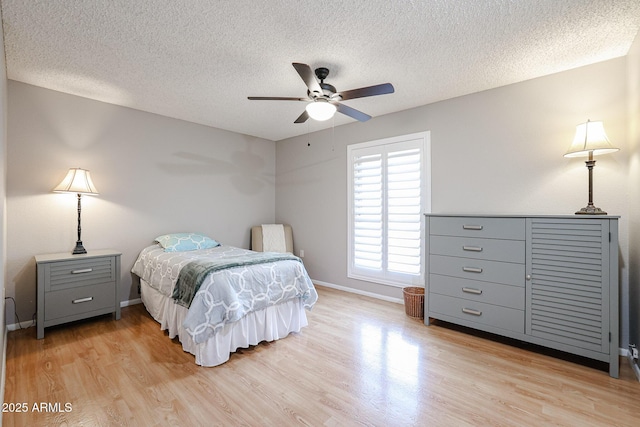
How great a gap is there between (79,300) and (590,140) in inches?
187

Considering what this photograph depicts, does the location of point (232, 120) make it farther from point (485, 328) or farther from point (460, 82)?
point (485, 328)

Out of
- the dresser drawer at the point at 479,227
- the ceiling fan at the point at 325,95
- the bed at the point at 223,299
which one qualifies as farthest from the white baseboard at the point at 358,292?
the ceiling fan at the point at 325,95

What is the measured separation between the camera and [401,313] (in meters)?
3.41

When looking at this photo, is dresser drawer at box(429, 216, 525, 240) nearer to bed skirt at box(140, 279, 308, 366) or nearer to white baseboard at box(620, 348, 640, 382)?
white baseboard at box(620, 348, 640, 382)

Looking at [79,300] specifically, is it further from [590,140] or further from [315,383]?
[590,140]

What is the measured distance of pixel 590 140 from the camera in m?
2.33

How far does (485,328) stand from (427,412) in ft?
4.16

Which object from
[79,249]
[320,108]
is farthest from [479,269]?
[79,249]

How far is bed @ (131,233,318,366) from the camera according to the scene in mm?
2264

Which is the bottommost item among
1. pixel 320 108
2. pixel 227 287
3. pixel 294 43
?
pixel 227 287

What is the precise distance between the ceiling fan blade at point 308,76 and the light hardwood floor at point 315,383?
215 centimetres

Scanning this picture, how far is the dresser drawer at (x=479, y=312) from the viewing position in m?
2.52

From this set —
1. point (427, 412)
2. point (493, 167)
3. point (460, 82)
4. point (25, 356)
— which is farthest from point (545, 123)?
point (25, 356)

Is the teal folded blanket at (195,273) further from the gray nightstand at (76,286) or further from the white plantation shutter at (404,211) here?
the white plantation shutter at (404,211)
